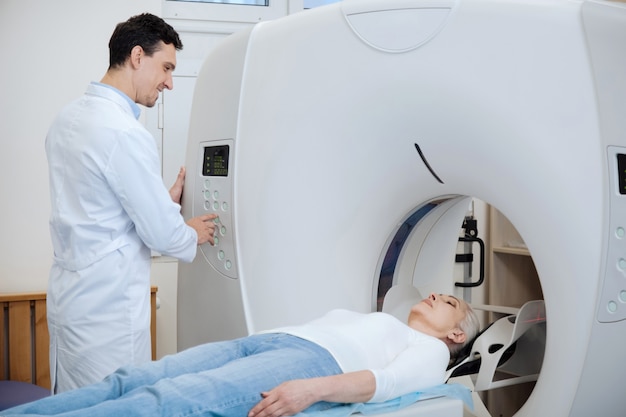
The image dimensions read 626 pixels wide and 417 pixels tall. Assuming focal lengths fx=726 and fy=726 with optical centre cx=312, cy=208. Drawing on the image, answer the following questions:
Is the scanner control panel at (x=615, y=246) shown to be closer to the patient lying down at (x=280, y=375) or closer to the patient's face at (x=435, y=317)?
the patient lying down at (x=280, y=375)

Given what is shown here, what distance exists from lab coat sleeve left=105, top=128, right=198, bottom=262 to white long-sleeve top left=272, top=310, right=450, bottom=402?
0.40m

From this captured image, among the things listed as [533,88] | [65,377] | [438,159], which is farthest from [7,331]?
[533,88]

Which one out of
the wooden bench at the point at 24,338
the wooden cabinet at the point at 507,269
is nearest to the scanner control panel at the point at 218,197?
the wooden bench at the point at 24,338

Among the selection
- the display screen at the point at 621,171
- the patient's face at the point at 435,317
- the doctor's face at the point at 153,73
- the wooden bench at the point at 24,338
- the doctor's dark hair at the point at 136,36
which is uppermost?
the doctor's dark hair at the point at 136,36

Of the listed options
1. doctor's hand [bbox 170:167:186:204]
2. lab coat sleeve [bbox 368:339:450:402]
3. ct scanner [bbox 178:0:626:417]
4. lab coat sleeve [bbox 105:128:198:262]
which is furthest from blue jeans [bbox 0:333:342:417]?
doctor's hand [bbox 170:167:186:204]

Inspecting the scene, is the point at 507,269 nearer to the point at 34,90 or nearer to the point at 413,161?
the point at 413,161

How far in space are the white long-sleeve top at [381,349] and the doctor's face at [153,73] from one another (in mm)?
778

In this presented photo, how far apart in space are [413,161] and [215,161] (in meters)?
0.58

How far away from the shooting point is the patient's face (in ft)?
Answer: 6.18

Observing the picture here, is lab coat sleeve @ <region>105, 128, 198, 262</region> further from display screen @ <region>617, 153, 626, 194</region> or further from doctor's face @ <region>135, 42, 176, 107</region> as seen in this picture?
display screen @ <region>617, 153, 626, 194</region>

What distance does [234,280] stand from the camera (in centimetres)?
190

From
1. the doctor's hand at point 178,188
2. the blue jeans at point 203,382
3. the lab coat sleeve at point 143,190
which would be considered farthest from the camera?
the doctor's hand at point 178,188

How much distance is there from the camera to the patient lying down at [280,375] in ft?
4.38

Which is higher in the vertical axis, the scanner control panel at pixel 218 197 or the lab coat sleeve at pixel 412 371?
the scanner control panel at pixel 218 197
